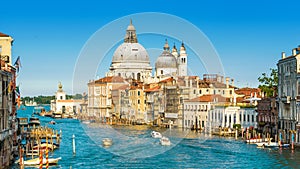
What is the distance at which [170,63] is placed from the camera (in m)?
88.9

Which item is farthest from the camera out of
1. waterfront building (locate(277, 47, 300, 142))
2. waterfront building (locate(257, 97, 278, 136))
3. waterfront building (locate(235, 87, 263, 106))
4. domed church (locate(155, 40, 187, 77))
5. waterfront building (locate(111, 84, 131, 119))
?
domed church (locate(155, 40, 187, 77))

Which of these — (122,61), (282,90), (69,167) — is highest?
(122,61)

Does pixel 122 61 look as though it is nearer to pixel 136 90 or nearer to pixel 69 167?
pixel 136 90

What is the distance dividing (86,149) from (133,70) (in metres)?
61.9

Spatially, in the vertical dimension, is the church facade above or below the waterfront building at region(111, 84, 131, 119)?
above

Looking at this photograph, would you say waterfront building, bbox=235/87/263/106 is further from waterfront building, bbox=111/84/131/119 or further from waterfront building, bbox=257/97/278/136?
waterfront building, bbox=111/84/131/119

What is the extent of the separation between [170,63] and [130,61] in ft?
34.2

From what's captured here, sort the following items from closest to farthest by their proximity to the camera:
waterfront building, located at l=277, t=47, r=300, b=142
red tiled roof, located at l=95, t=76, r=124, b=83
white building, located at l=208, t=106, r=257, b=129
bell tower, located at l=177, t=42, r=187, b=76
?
waterfront building, located at l=277, t=47, r=300, b=142, white building, located at l=208, t=106, r=257, b=129, bell tower, located at l=177, t=42, r=187, b=76, red tiled roof, located at l=95, t=76, r=124, b=83

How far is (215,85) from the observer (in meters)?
59.1

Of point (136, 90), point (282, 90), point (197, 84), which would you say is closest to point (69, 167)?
point (282, 90)

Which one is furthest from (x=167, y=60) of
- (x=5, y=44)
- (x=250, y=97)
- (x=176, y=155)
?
(x=5, y=44)

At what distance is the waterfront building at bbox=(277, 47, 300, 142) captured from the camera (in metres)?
33.5

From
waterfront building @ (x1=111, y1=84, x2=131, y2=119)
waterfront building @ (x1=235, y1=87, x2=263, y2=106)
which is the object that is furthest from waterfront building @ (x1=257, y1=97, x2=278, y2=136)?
waterfront building @ (x1=111, y1=84, x2=131, y2=119)

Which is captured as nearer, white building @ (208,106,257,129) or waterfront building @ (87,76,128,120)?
white building @ (208,106,257,129)
